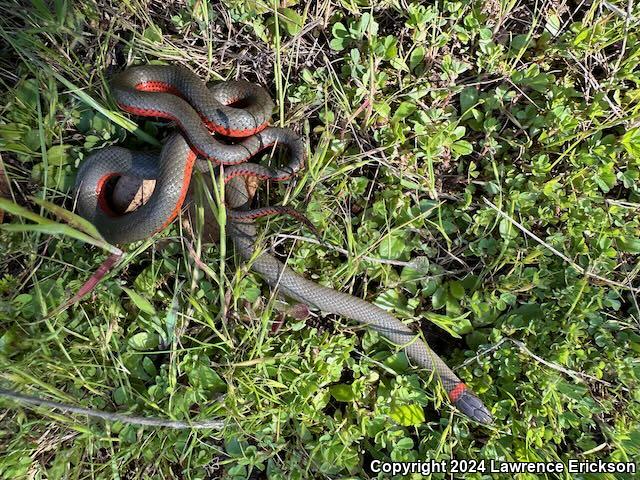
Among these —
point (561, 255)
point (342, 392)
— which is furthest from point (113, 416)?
point (561, 255)

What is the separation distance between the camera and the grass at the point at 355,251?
321 cm

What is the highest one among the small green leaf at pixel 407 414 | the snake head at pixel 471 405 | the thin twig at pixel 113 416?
the snake head at pixel 471 405

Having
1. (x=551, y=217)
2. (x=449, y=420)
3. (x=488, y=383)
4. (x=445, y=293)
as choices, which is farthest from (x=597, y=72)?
(x=449, y=420)

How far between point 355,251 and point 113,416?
6.37ft

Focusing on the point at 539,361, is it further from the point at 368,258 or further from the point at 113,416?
the point at 113,416

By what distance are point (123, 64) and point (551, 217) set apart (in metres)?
3.21

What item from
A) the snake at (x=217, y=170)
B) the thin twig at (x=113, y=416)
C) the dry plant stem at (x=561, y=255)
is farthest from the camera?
the dry plant stem at (x=561, y=255)

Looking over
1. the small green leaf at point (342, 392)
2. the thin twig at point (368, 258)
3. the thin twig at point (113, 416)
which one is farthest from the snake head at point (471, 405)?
the thin twig at point (113, 416)

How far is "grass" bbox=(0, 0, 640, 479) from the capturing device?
10.5 feet

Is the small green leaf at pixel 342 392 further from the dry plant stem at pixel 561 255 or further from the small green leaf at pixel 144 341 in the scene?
the dry plant stem at pixel 561 255

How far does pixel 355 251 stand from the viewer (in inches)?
129

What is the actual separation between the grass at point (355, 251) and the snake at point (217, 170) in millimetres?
120

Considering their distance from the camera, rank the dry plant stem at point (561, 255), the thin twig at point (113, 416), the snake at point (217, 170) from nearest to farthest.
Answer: the thin twig at point (113, 416), the snake at point (217, 170), the dry plant stem at point (561, 255)

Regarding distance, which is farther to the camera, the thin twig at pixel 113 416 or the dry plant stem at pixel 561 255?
the dry plant stem at pixel 561 255
